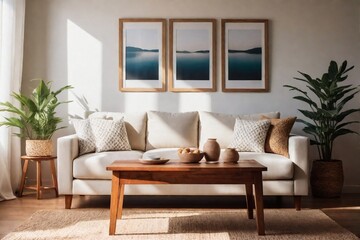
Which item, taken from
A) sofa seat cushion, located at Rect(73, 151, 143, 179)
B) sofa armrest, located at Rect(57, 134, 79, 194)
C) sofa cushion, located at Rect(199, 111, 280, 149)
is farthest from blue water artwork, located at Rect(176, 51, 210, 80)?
sofa armrest, located at Rect(57, 134, 79, 194)

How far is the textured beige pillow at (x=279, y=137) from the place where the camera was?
470 centimetres

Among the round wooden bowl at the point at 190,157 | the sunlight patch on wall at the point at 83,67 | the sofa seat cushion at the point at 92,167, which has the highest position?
the sunlight patch on wall at the point at 83,67

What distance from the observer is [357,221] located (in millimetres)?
3982

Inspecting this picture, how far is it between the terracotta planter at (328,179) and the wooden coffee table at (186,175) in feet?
5.76

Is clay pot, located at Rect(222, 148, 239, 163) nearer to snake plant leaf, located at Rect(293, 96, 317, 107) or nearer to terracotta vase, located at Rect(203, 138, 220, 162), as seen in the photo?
terracotta vase, located at Rect(203, 138, 220, 162)

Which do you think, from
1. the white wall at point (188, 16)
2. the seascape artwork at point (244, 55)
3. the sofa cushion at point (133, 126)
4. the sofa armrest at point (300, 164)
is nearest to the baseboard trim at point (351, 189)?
the white wall at point (188, 16)

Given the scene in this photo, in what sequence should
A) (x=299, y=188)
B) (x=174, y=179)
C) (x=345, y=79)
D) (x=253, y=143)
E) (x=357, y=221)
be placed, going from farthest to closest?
(x=345, y=79) → (x=253, y=143) → (x=299, y=188) → (x=357, y=221) → (x=174, y=179)

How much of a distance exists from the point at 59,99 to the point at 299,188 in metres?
2.80

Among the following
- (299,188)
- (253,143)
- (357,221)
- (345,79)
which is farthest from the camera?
(345,79)

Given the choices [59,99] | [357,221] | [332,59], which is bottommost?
[357,221]

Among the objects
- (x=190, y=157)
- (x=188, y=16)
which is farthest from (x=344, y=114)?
(x=190, y=157)

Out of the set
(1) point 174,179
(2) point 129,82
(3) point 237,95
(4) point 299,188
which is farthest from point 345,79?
(1) point 174,179

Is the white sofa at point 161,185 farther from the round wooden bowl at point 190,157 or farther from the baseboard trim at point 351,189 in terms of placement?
the baseboard trim at point 351,189

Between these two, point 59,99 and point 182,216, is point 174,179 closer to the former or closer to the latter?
point 182,216
